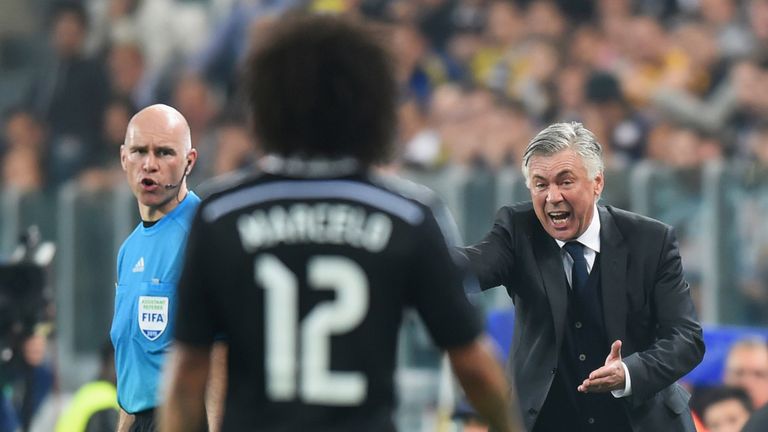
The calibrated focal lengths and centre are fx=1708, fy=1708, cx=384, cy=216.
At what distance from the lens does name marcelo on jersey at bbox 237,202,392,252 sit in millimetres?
3918

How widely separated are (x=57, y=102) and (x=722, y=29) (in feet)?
21.0

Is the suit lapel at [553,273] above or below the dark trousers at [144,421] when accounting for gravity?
above

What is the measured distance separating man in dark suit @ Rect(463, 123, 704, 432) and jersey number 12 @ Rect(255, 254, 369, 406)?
7.31ft

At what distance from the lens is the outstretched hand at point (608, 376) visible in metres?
5.71

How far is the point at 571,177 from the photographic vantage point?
6109 mm

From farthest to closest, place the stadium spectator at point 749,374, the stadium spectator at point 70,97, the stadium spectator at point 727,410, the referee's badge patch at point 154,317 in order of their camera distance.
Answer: the stadium spectator at point 70,97
the stadium spectator at point 749,374
the stadium spectator at point 727,410
the referee's badge patch at point 154,317

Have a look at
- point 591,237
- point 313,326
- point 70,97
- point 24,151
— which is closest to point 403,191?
point 313,326

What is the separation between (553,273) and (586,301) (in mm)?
155

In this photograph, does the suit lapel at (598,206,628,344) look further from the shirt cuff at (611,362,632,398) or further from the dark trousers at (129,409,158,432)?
the dark trousers at (129,409,158,432)

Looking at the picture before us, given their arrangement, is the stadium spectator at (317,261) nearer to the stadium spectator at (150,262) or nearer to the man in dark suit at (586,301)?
the stadium spectator at (150,262)

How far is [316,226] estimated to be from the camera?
3.92 metres

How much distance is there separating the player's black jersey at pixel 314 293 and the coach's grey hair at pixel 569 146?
222 cm

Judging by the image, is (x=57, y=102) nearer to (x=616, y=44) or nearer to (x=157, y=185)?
(x=616, y=44)

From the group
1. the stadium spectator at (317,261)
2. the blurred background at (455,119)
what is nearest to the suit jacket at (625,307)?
the stadium spectator at (317,261)
